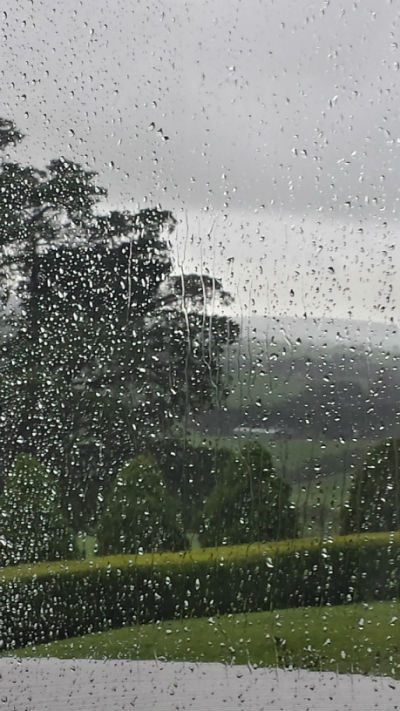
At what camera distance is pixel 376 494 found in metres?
2.92

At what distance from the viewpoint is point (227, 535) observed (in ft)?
10.0

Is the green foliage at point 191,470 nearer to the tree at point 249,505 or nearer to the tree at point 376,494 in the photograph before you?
the tree at point 249,505

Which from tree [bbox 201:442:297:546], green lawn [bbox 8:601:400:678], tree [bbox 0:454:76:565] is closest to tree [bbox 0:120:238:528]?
tree [bbox 0:454:76:565]

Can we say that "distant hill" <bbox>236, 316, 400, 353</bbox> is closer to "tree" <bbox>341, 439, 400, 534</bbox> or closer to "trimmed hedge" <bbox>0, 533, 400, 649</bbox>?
"tree" <bbox>341, 439, 400, 534</bbox>

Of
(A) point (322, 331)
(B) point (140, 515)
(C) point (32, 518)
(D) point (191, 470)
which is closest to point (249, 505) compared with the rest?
(D) point (191, 470)

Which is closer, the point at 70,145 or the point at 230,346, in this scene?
the point at 230,346

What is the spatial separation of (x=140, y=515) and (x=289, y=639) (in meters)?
0.69

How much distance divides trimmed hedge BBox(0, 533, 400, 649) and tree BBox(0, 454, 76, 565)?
2.1 inches

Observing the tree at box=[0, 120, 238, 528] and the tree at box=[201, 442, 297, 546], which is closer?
the tree at box=[201, 442, 297, 546]

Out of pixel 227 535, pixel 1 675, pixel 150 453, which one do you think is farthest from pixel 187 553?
pixel 1 675

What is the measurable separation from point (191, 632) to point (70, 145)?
1.91 metres

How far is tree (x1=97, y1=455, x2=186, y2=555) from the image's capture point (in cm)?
313

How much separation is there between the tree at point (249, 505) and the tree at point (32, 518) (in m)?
0.61

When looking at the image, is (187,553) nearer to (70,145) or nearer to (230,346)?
(230,346)
